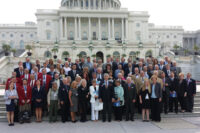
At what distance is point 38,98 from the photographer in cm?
1041

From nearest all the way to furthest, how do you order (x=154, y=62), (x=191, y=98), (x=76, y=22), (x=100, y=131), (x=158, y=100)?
1. (x=100, y=131)
2. (x=158, y=100)
3. (x=191, y=98)
4. (x=154, y=62)
5. (x=76, y=22)

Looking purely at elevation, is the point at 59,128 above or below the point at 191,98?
below

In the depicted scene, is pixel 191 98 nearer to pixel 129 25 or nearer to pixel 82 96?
pixel 82 96

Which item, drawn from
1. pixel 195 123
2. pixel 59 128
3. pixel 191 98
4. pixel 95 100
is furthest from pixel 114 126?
pixel 191 98

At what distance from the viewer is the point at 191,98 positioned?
11430 mm

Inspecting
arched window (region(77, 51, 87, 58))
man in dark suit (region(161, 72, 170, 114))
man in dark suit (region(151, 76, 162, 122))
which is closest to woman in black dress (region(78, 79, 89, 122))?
man in dark suit (region(151, 76, 162, 122))

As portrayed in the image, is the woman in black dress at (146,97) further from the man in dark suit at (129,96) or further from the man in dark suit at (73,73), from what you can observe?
the man in dark suit at (73,73)

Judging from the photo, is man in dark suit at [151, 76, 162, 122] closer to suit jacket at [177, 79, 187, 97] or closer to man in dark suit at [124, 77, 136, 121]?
man in dark suit at [124, 77, 136, 121]

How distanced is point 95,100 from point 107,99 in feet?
2.14

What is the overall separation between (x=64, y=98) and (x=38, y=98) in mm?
1385

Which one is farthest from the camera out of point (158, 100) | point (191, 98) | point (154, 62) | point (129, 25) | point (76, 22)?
point (129, 25)

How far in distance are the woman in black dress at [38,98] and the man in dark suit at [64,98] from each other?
3.38ft

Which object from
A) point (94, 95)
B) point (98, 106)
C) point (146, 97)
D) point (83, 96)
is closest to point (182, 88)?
point (146, 97)

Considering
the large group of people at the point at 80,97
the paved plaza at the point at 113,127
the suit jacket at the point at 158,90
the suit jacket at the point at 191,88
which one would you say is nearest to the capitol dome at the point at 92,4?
the suit jacket at the point at 191,88
